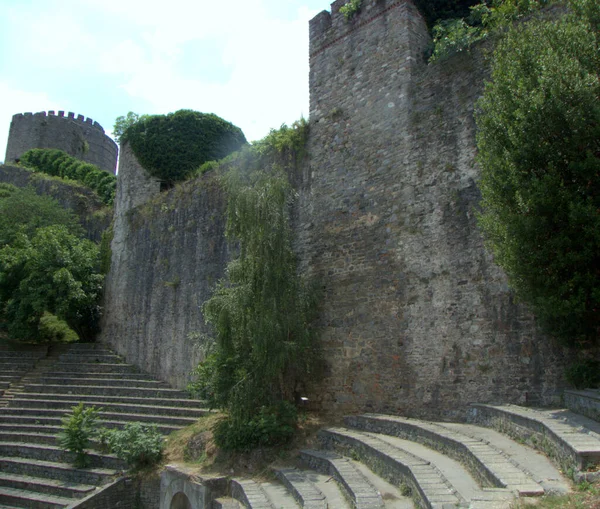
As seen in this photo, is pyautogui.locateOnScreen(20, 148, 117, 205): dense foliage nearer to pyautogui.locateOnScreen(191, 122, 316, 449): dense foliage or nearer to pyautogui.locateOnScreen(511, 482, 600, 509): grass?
pyautogui.locateOnScreen(191, 122, 316, 449): dense foliage

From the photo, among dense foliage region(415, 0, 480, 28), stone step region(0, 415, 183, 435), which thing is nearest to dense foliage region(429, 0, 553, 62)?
dense foliage region(415, 0, 480, 28)

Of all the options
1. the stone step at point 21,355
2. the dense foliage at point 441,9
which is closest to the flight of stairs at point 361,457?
the stone step at point 21,355

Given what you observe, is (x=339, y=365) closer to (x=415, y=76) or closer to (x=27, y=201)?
(x=415, y=76)

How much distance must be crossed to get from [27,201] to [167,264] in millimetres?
8876

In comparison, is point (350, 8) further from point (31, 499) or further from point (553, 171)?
point (31, 499)

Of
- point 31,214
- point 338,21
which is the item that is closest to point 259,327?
point 338,21

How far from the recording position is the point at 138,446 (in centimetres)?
981

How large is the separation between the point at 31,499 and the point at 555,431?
30.1 ft

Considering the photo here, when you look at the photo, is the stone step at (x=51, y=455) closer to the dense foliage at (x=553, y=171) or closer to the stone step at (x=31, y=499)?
the stone step at (x=31, y=499)

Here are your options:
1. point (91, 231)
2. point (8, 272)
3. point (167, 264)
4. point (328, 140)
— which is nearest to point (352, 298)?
point (328, 140)

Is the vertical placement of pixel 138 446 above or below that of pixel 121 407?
below

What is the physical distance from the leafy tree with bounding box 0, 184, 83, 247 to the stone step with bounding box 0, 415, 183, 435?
7956mm

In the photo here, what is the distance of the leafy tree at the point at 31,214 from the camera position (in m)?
19.6

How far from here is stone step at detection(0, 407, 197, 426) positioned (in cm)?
1144
